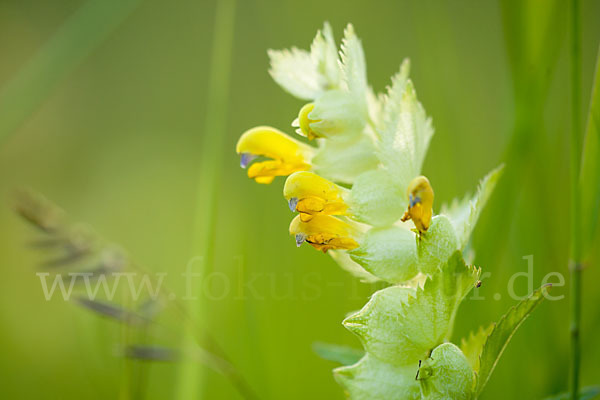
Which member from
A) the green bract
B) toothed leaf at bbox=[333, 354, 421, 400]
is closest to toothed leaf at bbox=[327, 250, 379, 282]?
the green bract

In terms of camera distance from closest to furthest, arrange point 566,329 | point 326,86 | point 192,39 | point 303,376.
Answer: point 326,86 < point 566,329 < point 303,376 < point 192,39

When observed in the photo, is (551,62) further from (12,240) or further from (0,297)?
(12,240)

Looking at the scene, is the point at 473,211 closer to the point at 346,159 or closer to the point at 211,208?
the point at 346,159

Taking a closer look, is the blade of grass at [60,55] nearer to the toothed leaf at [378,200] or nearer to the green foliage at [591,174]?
the toothed leaf at [378,200]

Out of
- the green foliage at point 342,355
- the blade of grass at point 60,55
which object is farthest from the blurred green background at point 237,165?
the green foliage at point 342,355

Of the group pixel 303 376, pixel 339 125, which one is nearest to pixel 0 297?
pixel 303 376

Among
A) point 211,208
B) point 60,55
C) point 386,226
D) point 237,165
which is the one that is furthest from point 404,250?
point 237,165

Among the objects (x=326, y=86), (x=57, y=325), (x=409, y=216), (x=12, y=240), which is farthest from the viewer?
(x=12, y=240)
